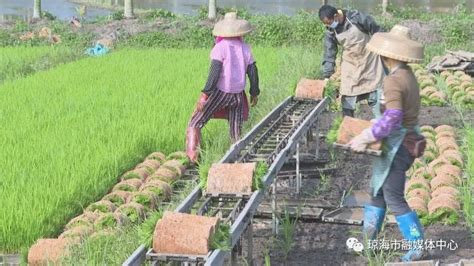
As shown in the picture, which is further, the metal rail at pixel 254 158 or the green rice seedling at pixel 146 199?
the green rice seedling at pixel 146 199

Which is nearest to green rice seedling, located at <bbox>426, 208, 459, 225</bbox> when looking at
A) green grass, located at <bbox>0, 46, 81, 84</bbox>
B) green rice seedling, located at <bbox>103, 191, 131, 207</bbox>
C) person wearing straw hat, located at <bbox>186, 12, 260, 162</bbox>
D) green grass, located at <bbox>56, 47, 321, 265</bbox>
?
green grass, located at <bbox>56, 47, 321, 265</bbox>

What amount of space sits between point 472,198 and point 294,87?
3102 mm

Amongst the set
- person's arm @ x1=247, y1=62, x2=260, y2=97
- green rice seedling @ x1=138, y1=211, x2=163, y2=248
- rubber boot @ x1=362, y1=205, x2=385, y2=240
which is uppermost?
person's arm @ x1=247, y1=62, x2=260, y2=97

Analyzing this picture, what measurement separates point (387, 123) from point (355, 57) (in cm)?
286

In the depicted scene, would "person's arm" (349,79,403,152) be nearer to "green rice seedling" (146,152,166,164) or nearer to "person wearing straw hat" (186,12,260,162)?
"person wearing straw hat" (186,12,260,162)

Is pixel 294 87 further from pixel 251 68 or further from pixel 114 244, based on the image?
pixel 114 244

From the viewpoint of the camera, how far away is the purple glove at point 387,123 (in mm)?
4219

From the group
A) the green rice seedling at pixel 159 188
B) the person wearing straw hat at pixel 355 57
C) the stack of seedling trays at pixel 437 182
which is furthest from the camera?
the person wearing straw hat at pixel 355 57

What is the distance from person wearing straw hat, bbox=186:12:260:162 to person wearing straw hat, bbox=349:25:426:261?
6.29ft

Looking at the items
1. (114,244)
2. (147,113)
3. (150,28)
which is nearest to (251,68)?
(147,113)

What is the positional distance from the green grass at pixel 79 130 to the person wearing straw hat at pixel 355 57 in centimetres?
128

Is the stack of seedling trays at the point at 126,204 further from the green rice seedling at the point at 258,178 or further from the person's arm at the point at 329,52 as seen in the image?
the person's arm at the point at 329,52

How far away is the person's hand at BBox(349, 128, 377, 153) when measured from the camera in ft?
14.1

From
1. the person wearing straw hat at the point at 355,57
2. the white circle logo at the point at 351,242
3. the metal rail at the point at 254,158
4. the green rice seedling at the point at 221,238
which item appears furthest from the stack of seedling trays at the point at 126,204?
the person wearing straw hat at the point at 355,57
